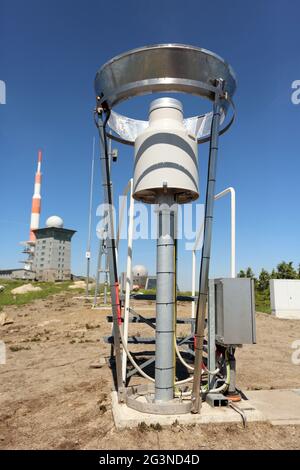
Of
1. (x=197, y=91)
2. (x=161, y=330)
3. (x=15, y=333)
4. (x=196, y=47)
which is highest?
(x=196, y=47)

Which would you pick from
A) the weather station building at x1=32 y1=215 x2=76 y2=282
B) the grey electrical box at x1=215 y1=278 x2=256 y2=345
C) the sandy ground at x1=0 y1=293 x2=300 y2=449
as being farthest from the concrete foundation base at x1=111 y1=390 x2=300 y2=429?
the weather station building at x1=32 y1=215 x2=76 y2=282

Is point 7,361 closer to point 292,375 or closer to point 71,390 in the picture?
point 71,390

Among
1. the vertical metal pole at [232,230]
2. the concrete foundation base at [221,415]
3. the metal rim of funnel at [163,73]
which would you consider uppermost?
the metal rim of funnel at [163,73]

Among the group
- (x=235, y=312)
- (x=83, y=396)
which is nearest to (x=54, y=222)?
(x=83, y=396)

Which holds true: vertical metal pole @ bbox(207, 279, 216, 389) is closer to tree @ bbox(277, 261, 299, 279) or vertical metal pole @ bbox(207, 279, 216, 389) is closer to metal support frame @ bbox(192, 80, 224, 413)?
metal support frame @ bbox(192, 80, 224, 413)

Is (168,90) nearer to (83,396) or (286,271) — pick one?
(83,396)

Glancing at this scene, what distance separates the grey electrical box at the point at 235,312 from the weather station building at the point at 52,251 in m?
72.1

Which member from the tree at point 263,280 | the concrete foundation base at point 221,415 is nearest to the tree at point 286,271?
the tree at point 263,280

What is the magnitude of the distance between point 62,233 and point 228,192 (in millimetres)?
74269

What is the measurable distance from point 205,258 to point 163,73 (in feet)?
9.64

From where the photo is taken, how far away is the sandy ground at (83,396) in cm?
452

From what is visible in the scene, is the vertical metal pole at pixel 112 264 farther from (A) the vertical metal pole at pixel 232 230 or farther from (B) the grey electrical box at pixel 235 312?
(A) the vertical metal pole at pixel 232 230
